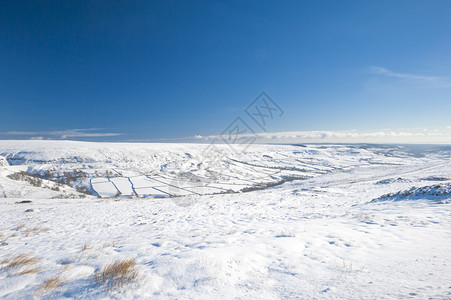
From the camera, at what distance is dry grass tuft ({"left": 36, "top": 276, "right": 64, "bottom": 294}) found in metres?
2.95

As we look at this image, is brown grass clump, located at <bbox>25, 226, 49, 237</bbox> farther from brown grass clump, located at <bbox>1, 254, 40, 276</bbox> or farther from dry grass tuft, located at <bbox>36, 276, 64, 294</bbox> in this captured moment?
dry grass tuft, located at <bbox>36, 276, 64, 294</bbox>

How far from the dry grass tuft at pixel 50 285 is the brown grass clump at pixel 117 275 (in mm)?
510

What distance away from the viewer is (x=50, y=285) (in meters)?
3.07

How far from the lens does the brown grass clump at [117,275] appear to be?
3033 millimetres

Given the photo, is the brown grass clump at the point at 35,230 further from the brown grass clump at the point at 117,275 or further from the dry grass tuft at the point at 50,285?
the brown grass clump at the point at 117,275

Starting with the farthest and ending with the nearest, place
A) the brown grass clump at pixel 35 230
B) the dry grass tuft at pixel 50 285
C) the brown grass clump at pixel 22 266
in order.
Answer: the brown grass clump at pixel 35 230 → the brown grass clump at pixel 22 266 → the dry grass tuft at pixel 50 285

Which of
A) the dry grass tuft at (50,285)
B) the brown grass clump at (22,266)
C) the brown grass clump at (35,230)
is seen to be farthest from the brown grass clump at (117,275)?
the brown grass clump at (35,230)

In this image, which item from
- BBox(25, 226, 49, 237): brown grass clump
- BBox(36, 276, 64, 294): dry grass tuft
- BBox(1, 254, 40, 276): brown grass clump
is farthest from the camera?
BBox(25, 226, 49, 237): brown grass clump

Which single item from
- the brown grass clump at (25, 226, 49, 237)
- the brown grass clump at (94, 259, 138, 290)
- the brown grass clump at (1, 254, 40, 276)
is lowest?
the brown grass clump at (25, 226, 49, 237)

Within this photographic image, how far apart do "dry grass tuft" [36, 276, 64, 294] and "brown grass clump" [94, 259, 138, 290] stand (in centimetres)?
51

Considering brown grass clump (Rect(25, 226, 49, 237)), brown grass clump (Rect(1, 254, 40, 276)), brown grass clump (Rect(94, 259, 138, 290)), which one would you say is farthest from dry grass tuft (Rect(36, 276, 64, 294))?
brown grass clump (Rect(25, 226, 49, 237))

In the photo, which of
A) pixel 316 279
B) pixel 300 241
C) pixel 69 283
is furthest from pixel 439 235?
pixel 69 283

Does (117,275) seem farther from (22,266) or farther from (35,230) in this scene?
(35,230)

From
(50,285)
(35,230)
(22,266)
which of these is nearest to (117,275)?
(50,285)
